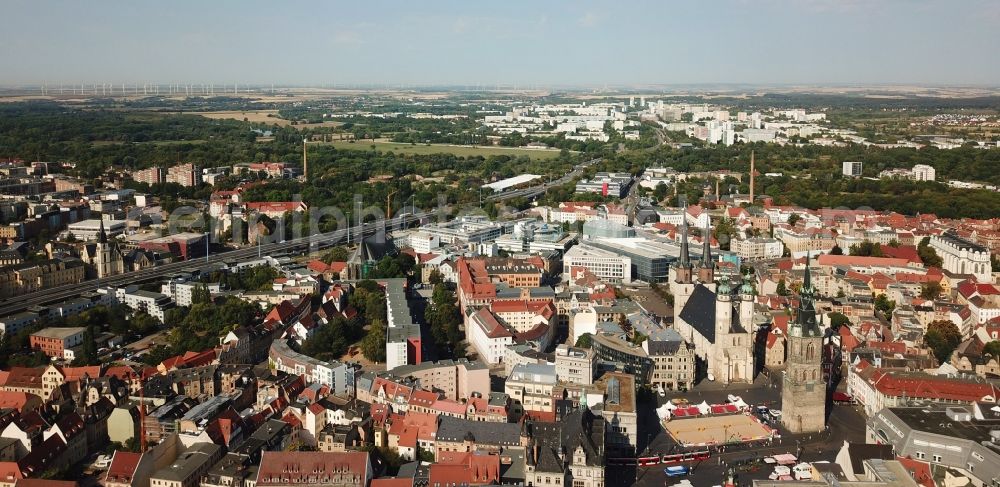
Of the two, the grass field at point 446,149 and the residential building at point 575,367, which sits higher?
the grass field at point 446,149

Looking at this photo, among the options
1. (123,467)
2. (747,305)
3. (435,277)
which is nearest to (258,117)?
(435,277)

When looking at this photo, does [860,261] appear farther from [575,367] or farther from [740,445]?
[575,367]

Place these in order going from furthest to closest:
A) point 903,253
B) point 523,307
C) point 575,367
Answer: point 903,253
point 523,307
point 575,367

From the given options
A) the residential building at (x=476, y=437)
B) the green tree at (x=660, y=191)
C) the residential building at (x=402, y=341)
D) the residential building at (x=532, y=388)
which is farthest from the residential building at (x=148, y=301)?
the green tree at (x=660, y=191)

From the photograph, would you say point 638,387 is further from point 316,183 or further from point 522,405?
point 316,183

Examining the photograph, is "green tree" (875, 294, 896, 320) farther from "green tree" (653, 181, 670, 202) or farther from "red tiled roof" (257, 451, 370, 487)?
"green tree" (653, 181, 670, 202)

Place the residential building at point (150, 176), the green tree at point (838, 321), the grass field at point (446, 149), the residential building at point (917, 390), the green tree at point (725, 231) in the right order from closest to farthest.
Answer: the residential building at point (917, 390)
the green tree at point (838, 321)
the green tree at point (725, 231)
the residential building at point (150, 176)
the grass field at point (446, 149)

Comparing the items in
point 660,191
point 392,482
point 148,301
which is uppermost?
point 660,191

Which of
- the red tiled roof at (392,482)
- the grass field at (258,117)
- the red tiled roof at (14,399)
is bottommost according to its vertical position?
the red tiled roof at (14,399)

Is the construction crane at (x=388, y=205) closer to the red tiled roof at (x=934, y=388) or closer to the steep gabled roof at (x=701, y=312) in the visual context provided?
the steep gabled roof at (x=701, y=312)
